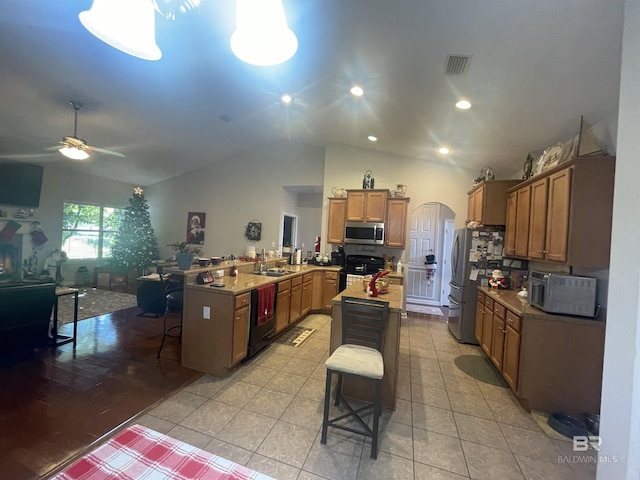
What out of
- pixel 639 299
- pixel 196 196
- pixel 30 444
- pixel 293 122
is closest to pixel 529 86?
pixel 639 299

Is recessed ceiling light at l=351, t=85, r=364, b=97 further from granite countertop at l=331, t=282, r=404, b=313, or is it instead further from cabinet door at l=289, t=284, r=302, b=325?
cabinet door at l=289, t=284, r=302, b=325

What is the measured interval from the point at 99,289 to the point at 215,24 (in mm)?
6853

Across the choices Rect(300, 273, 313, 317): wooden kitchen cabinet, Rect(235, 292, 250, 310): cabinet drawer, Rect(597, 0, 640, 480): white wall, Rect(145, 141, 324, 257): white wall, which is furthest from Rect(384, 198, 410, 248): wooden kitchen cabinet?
Rect(597, 0, 640, 480): white wall

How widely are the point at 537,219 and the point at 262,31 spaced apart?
3262 mm

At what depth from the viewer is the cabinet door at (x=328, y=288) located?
516cm

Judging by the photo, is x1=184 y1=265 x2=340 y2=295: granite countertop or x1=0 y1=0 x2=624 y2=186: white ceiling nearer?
x1=0 y1=0 x2=624 y2=186: white ceiling

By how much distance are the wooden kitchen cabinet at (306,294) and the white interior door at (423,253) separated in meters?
2.80

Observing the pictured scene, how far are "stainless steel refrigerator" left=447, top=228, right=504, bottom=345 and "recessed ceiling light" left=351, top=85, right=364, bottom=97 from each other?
2488mm

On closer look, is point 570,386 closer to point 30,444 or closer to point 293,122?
point 30,444

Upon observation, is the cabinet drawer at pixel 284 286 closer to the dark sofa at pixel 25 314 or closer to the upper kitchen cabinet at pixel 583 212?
the dark sofa at pixel 25 314

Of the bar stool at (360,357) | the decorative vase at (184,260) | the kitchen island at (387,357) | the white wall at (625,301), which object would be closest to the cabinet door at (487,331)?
the kitchen island at (387,357)

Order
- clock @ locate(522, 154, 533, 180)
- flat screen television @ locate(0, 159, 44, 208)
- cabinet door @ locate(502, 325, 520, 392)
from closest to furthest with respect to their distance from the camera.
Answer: cabinet door @ locate(502, 325, 520, 392) → clock @ locate(522, 154, 533, 180) → flat screen television @ locate(0, 159, 44, 208)

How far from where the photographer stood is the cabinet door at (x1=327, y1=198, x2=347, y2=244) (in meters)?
5.43

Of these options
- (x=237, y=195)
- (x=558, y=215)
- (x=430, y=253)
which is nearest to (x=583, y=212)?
(x=558, y=215)
